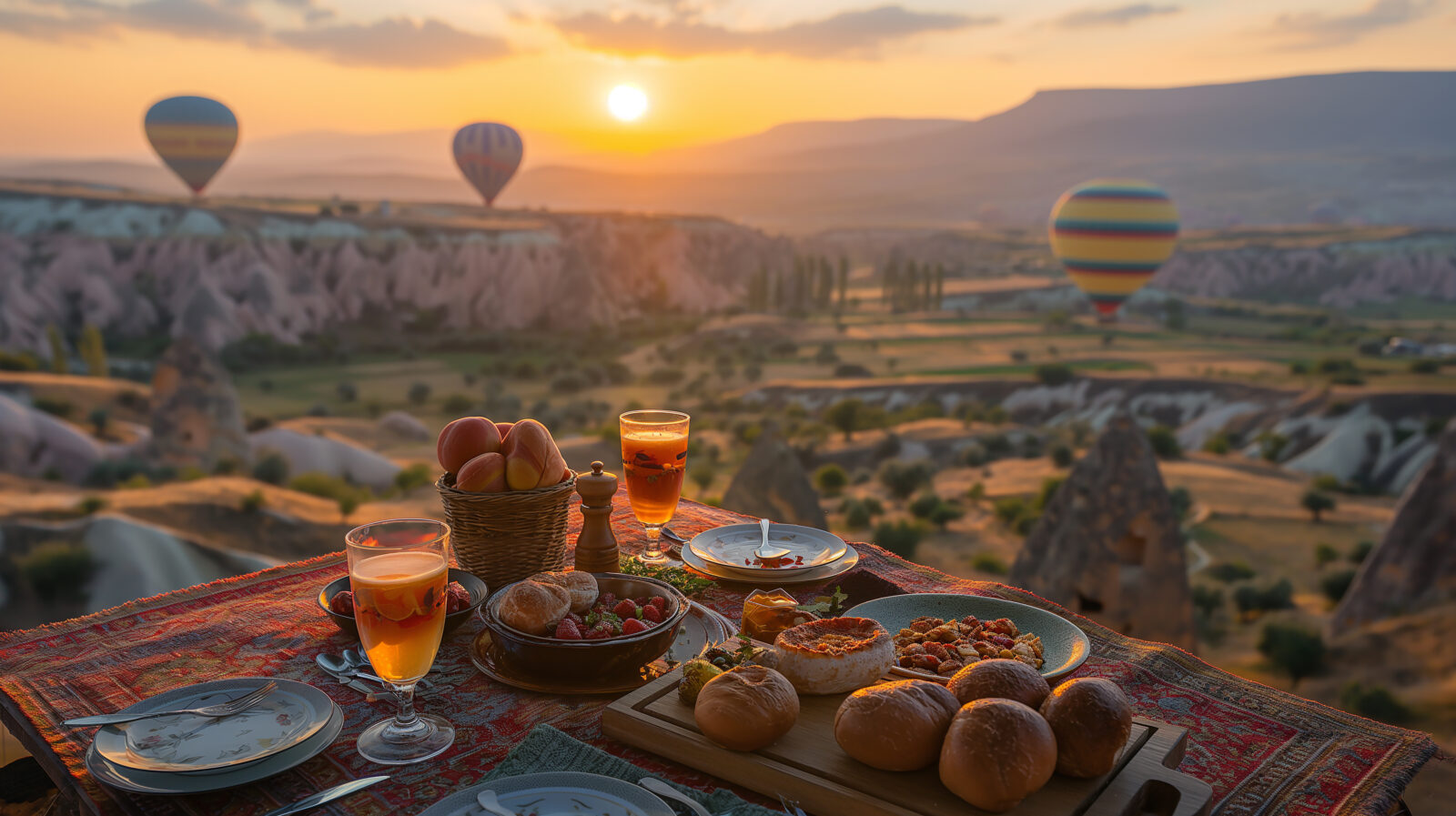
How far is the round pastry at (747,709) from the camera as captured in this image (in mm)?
1773

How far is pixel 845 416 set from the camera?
42.4 meters

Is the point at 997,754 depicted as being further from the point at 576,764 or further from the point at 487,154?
the point at 487,154

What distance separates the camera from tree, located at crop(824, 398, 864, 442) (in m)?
41.6

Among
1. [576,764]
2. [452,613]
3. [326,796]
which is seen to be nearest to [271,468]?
[452,613]

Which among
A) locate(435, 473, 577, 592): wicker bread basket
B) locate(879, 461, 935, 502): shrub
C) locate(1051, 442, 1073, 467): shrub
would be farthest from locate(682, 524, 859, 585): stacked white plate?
locate(1051, 442, 1073, 467): shrub

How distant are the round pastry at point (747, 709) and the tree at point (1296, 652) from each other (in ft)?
52.6

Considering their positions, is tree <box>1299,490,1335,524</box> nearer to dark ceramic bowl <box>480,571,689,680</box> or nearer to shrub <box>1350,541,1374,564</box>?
shrub <box>1350,541,1374,564</box>

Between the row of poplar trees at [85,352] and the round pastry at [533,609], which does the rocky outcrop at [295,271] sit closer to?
the row of poplar trees at [85,352]

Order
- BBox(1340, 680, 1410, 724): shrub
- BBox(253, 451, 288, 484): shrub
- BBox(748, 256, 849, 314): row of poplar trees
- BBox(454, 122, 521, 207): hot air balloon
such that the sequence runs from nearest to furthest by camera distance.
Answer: BBox(1340, 680, 1410, 724): shrub, BBox(253, 451, 288, 484): shrub, BBox(454, 122, 521, 207): hot air balloon, BBox(748, 256, 849, 314): row of poplar trees

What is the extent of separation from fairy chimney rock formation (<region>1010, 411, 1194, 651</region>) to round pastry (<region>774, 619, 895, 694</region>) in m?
8.36

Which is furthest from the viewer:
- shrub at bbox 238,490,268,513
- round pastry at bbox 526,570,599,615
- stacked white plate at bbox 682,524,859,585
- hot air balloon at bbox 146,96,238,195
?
hot air balloon at bbox 146,96,238,195

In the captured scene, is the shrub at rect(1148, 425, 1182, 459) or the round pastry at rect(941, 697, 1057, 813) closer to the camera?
the round pastry at rect(941, 697, 1057, 813)

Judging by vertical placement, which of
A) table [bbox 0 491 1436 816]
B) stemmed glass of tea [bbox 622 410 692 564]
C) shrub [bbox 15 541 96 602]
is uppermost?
stemmed glass of tea [bbox 622 410 692 564]

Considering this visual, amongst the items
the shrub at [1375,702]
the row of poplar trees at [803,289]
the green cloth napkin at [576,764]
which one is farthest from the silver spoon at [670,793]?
the row of poplar trees at [803,289]
